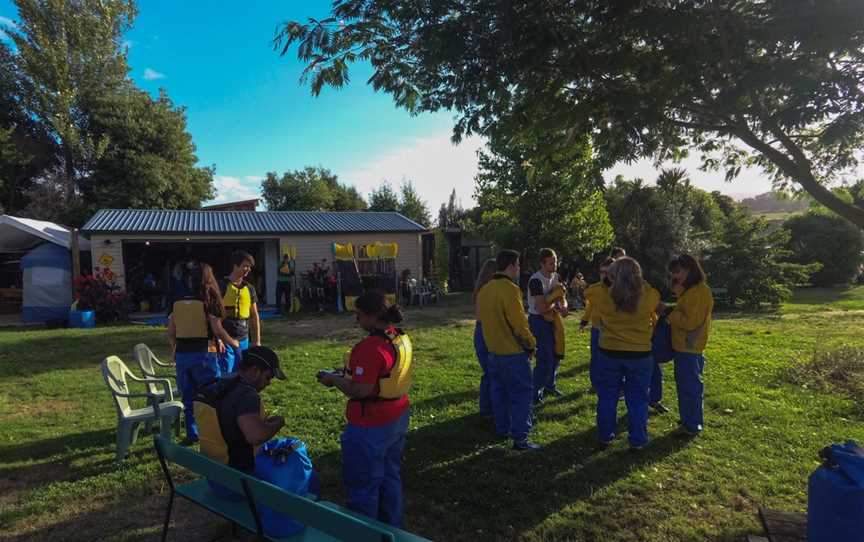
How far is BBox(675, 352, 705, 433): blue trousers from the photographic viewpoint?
479cm

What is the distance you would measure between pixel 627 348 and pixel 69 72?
1213 inches

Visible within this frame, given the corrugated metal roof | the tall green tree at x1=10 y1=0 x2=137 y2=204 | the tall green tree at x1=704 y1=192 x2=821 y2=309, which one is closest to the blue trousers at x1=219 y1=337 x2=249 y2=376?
the corrugated metal roof

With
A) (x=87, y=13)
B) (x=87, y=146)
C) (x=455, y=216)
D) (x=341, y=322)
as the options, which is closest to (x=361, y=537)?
(x=341, y=322)

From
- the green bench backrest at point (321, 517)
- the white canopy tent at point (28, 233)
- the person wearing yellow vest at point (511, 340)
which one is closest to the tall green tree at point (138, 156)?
the white canopy tent at point (28, 233)

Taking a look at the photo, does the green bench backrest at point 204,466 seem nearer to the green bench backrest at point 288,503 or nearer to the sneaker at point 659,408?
the green bench backrest at point 288,503

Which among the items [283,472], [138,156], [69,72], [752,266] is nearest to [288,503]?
[283,472]

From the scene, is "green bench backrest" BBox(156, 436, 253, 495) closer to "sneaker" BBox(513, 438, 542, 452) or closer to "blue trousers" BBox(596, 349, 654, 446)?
"sneaker" BBox(513, 438, 542, 452)

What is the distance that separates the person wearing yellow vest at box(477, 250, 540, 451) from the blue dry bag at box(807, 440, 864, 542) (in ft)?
7.23

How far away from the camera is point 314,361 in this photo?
348 inches

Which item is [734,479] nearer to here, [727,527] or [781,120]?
[727,527]

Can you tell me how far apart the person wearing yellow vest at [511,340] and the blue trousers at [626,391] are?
2.14 feet

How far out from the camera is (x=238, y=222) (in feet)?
58.7

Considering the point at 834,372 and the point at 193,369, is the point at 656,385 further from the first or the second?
the point at 193,369

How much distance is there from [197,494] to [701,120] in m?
5.20
